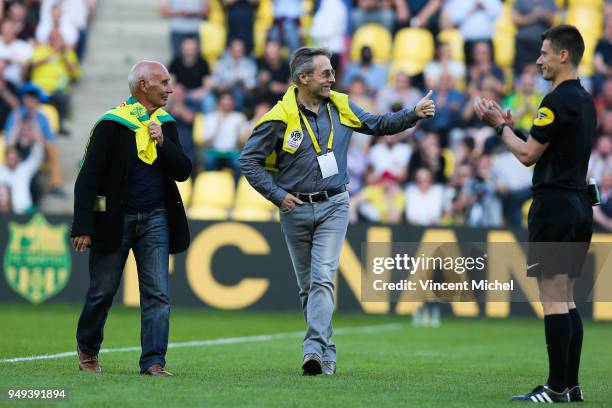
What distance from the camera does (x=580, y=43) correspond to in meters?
7.80

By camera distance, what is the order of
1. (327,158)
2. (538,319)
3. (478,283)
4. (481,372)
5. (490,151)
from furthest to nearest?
(490,151) → (538,319) → (481,372) → (327,158) → (478,283)

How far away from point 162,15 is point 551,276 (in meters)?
16.8

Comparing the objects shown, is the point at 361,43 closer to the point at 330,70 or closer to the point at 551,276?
the point at 330,70

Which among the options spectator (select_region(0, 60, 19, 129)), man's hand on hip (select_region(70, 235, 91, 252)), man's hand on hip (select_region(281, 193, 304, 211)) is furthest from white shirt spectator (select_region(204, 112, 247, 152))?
man's hand on hip (select_region(70, 235, 91, 252))

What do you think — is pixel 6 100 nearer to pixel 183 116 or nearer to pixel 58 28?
pixel 58 28

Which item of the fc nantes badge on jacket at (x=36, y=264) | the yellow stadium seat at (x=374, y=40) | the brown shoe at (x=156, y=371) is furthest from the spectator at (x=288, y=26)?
the brown shoe at (x=156, y=371)

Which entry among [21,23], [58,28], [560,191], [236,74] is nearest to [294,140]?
[560,191]

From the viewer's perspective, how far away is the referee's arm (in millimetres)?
7773

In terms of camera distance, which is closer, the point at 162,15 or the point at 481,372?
the point at 481,372

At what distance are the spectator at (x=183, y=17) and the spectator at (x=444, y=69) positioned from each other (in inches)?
172

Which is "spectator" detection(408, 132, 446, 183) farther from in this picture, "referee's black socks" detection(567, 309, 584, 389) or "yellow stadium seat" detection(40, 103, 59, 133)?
"referee's black socks" detection(567, 309, 584, 389)

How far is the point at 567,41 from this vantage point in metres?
7.75

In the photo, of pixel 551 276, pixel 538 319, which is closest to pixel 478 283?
pixel 551 276

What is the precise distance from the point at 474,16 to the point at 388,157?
3645 millimetres
